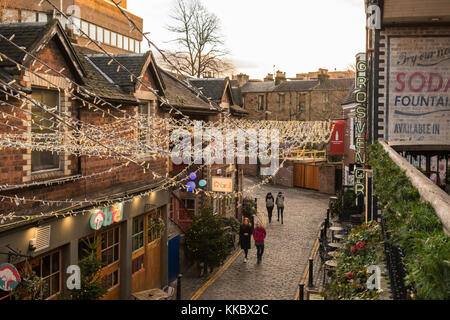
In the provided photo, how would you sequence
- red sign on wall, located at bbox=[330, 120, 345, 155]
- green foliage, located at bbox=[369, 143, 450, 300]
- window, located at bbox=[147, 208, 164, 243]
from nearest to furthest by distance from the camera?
green foliage, located at bbox=[369, 143, 450, 300] → window, located at bbox=[147, 208, 164, 243] → red sign on wall, located at bbox=[330, 120, 345, 155]

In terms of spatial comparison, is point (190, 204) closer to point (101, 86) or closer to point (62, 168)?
point (101, 86)

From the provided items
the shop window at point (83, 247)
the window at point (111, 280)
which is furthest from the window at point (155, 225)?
the shop window at point (83, 247)

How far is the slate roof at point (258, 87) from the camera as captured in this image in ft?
175

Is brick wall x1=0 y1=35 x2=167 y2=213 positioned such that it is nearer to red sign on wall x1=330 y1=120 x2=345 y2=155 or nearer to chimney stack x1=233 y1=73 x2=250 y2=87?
red sign on wall x1=330 y1=120 x2=345 y2=155

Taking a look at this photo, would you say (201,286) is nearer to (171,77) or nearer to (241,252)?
(241,252)

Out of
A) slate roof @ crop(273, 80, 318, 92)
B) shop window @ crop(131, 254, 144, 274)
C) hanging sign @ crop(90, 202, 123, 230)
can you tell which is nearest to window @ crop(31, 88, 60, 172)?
hanging sign @ crop(90, 202, 123, 230)

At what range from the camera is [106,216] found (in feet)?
37.8

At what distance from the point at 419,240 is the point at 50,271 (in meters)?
9.15

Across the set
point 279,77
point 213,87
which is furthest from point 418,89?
point 279,77

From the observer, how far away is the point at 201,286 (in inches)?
576

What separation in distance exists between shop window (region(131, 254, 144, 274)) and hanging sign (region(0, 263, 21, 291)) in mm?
5367

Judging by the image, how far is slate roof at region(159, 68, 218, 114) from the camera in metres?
16.7
